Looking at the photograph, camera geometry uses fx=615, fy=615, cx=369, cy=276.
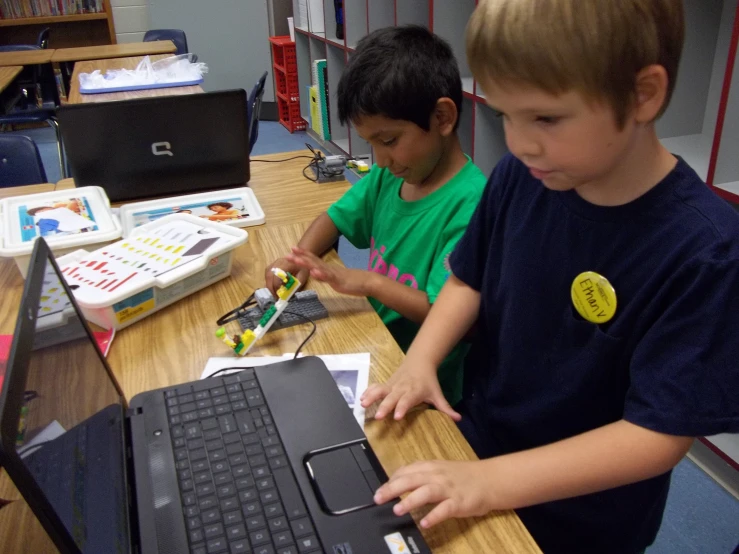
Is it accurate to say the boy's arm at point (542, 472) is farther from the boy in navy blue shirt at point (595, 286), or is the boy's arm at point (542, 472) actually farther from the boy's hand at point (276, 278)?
the boy's hand at point (276, 278)

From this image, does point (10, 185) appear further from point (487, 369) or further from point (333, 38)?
point (333, 38)

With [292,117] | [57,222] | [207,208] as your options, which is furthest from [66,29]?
[57,222]

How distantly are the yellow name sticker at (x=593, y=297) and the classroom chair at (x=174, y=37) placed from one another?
4.37m

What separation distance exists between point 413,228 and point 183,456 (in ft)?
2.06

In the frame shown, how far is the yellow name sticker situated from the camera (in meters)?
0.71

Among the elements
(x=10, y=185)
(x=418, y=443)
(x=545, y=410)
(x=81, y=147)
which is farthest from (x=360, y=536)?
(x=10, y=185)

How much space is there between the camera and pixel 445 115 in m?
1.11

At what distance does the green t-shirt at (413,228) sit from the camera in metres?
1.10

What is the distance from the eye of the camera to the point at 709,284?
612 mm

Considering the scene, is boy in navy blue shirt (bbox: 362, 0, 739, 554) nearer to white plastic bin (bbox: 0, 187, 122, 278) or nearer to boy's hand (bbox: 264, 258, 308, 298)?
boy's hand (bbox: 264, 258, 308, 298)

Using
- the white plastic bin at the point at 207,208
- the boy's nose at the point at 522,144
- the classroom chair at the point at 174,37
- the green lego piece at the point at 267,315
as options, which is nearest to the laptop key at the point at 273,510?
the green lego piece at the point at 267,315

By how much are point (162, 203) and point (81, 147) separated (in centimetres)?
22

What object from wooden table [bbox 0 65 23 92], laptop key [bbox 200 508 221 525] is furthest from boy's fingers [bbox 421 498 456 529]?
wooden table [bbox 0 65 23 92]

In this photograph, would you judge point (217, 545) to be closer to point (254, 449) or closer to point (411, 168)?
point (254, 449)
